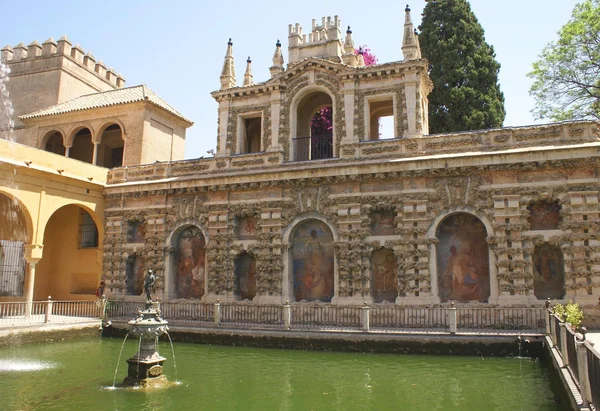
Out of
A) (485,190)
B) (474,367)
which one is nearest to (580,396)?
(474,367)

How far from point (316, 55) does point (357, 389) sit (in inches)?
673

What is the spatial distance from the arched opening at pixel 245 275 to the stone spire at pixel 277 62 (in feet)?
28.9

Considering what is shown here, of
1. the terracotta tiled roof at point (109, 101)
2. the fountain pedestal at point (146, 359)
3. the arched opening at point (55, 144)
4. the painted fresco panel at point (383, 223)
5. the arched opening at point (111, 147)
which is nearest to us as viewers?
the fountain pedestal at point (146, 359)

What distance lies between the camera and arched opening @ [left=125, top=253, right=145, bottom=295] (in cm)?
2412

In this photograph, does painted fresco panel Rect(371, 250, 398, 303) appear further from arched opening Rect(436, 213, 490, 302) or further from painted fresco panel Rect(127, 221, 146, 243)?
painted fresco panel Rect(127, 221, 146, 243)

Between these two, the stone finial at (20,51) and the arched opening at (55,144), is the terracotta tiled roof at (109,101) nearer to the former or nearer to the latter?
the arched opening at (55,144)

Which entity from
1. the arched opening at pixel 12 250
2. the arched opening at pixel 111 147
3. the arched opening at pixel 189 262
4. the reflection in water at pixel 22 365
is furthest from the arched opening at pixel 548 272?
the arched opening at pixel 111 147

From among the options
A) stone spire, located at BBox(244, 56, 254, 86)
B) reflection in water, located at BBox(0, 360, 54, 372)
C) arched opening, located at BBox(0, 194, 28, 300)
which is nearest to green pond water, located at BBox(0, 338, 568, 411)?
reflection in water, located at BBox(0, 360, 54, 372)

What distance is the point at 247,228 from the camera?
2230 cm

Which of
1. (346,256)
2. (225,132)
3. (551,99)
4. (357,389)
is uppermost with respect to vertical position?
(551,99)

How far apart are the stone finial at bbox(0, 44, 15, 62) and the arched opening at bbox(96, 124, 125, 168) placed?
876 cm

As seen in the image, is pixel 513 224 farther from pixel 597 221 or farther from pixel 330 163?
pixel 330 163

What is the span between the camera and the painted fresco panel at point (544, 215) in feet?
58.4

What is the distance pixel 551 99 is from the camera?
27.4 m
